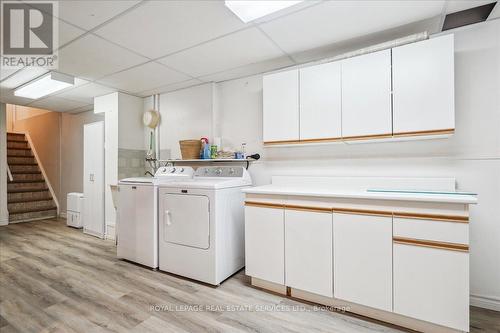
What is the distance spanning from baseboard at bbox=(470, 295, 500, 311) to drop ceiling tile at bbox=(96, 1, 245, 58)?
2.91 m

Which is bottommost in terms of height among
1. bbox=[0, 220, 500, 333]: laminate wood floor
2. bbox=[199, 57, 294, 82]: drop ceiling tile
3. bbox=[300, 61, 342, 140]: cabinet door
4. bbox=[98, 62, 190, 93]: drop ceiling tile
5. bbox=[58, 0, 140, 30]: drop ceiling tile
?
bbox=[0, 220, 500, 333]: laminate wood floor

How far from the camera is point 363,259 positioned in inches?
71.6

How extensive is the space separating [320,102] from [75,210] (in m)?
4.74

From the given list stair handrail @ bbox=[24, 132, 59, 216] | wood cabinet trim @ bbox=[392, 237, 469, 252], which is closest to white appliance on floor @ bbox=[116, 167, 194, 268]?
wood cabinet trim @ bbox=[392, 237, 469, 252]

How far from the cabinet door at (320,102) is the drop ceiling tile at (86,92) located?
115 inches

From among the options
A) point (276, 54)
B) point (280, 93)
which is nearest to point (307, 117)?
point (280, 93)

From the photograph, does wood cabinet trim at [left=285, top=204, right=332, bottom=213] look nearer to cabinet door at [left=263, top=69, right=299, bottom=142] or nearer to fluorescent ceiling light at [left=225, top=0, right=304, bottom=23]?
cabinet door at [left=263, top=69, right=299, bottom=142]

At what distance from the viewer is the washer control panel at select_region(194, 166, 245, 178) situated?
2949 millimetres

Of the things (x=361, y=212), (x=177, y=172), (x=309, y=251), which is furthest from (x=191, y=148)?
(x=361, y=212)

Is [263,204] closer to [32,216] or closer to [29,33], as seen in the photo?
[29,33]

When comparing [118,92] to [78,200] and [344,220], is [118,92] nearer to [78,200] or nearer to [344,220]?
[78,200]

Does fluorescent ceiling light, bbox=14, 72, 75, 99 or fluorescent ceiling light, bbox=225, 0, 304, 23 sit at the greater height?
fluorescent ceiling light, bbox=225, 0, 304, 23

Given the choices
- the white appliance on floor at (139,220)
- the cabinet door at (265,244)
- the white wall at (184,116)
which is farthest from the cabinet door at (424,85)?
the white appliance on floor at (139,220)

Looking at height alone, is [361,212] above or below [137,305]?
above
